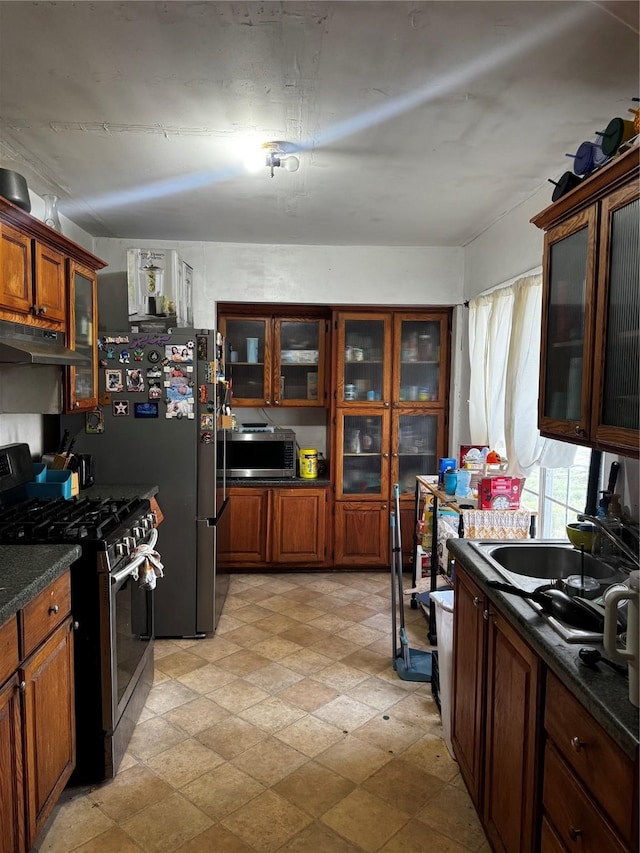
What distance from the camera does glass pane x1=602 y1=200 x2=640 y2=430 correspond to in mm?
1540

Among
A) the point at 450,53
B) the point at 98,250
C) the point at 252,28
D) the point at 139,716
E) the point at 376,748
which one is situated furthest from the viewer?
the point at 98,250

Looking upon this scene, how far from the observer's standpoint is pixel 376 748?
7.91 ft

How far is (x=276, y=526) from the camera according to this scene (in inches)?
179

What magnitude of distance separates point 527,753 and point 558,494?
1785mm

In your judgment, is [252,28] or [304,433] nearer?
[252,28]

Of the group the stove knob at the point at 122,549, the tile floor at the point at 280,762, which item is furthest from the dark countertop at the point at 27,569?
the tile floor at the point at 280,762

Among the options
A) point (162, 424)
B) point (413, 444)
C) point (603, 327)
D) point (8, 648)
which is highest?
point (603, 327)

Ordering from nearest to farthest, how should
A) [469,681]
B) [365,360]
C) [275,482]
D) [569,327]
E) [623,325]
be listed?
[623,325] → [569,327] → [469,681] → [275,482] → [365,360]

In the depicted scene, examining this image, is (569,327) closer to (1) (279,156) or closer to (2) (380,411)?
(1) (279,156)

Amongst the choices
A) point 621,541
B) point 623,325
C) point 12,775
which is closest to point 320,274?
point 623,325

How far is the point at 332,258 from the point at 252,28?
2.73m

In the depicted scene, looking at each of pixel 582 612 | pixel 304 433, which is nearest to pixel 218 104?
pixel 582 612

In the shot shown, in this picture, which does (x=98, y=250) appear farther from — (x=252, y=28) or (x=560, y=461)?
(x=560, y=461)

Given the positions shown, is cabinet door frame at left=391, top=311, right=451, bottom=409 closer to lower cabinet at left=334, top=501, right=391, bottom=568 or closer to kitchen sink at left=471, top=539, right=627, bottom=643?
lower cabinet at left=334, top=501, right=391, bottom=568
